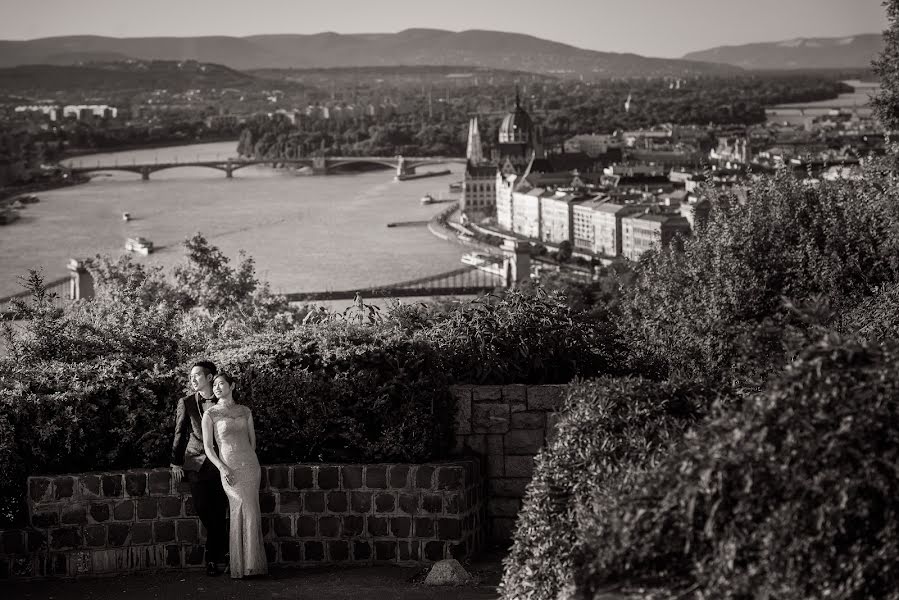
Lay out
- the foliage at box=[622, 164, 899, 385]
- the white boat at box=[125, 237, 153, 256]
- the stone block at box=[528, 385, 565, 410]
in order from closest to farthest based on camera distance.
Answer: the stone block at box=[528, 385, 565, 410], the foliage at box=[622, 164, 899, 385], the white boat at box=[125, 237, 153, 256]

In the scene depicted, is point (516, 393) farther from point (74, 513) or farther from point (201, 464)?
point (74, 513)

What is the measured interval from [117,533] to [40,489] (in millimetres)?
158

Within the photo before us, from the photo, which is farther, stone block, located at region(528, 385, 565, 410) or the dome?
the dome

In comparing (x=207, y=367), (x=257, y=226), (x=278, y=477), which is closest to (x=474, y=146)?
(x=257, y=226)

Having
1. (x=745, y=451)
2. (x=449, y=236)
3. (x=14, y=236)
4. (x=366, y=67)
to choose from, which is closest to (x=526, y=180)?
(x=449, y=236)

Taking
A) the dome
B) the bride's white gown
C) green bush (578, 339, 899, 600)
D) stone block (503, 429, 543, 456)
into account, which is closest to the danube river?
stone block (503, 429, 543, 456)

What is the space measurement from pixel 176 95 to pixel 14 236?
55.7 meters

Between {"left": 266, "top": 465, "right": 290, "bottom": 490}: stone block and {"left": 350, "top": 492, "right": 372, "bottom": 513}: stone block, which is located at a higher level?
{"left": 266, "top": 465, "right": 290, "bottom": 490}: stone block

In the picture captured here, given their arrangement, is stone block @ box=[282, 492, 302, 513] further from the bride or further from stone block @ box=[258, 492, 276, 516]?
the bride

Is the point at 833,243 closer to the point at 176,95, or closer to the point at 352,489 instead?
the point at 352,489

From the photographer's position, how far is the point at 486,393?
279 cm

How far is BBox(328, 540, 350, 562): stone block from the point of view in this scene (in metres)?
2.70

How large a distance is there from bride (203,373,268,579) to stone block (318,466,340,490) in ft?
0.53

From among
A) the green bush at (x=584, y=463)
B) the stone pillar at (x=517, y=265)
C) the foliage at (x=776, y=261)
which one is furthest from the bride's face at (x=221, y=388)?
the stone pillar at (x=517, y=265)
